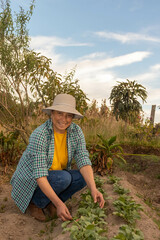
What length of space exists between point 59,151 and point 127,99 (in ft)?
24.5

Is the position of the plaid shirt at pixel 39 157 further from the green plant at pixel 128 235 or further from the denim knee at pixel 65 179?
the green plant at pixel 128 235

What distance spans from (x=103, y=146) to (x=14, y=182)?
78.2 inches

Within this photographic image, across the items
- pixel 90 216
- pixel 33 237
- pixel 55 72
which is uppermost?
pixel 55 72

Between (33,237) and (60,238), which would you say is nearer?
(60,238)

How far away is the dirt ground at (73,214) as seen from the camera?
8.62 feet

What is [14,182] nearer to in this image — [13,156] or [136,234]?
[136,234]

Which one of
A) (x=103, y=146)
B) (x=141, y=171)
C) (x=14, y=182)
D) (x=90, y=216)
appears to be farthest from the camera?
(x=141, y=171)

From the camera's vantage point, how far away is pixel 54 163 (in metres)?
3.15

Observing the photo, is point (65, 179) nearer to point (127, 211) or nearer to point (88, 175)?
point (88, 175)

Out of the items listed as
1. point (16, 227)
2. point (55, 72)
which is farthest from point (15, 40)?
point (16, 227)

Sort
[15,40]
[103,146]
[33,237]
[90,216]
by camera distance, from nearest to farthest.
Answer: [90,216] < [33,237] < [103,146] < [15,40]

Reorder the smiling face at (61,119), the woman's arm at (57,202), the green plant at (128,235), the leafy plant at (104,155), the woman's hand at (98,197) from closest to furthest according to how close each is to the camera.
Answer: the green plant at (128,235) < the woman's arm at (57,202) < the woman's hand at (98,197) < the smiling face at (61,119) < the leafy plant at (104,155)

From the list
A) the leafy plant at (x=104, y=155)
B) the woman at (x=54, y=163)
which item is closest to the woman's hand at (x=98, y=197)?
the woman at (x=54, y=163)

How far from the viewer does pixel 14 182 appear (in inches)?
126
